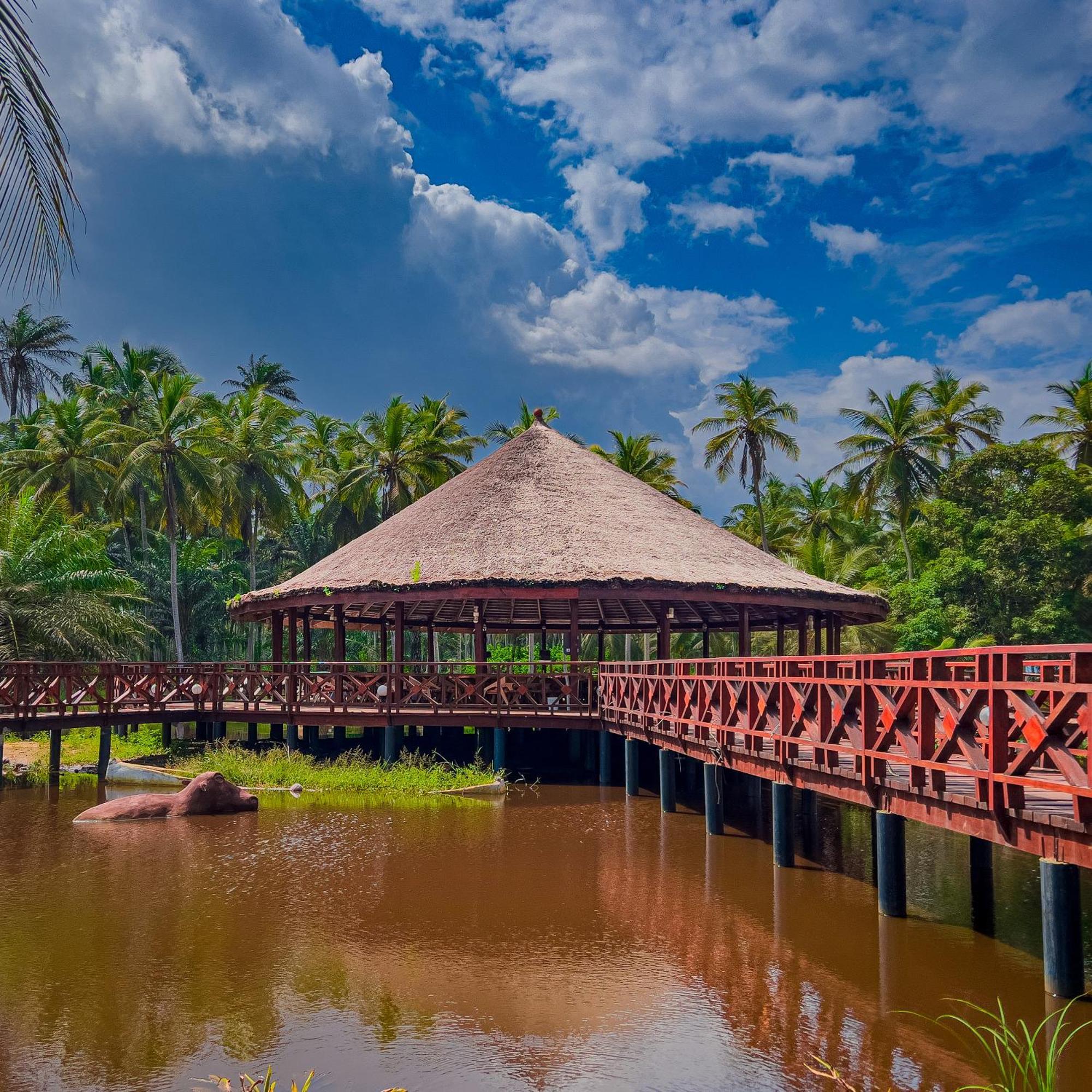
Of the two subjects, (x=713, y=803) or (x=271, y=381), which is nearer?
(x=713, y=803)

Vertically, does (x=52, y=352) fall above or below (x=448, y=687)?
above

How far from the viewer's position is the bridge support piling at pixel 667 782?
53.4 feet

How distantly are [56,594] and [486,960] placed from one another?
1974 cm

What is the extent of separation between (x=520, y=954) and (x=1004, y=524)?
25135 mm

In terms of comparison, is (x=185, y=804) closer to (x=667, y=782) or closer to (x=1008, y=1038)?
(x=667, y=782)

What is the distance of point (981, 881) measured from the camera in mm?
10289

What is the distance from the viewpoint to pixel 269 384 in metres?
54.7

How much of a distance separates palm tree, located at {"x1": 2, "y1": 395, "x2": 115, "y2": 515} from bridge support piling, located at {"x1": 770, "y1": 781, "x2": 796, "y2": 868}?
29750 mm

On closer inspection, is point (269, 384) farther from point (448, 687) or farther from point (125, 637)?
point (448, 687)

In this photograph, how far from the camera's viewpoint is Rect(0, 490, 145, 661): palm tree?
2330 centimetres

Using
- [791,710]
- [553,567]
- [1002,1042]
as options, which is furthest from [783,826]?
[553,567]

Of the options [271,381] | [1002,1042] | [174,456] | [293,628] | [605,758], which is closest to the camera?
[1002,1042]

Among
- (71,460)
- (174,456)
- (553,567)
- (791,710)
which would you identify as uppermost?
(71,460)

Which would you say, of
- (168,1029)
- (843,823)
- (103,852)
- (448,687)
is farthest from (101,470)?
(168,1029)
